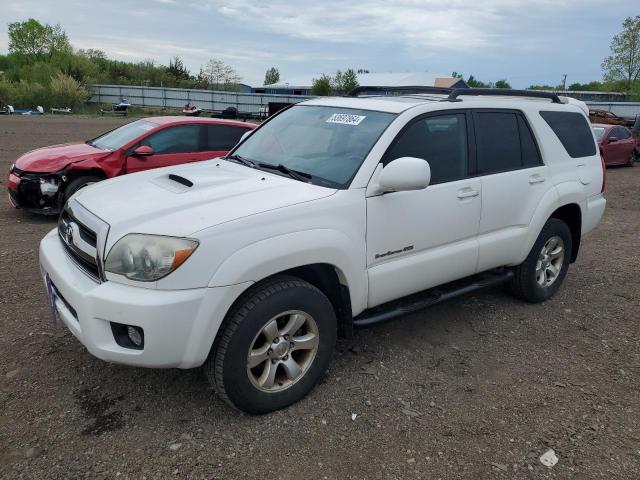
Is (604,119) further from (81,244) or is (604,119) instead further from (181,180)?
(81,244)

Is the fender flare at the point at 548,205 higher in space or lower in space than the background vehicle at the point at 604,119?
lower

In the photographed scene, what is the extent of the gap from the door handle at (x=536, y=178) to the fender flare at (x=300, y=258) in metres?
1.97

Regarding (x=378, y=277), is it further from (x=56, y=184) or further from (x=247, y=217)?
(x=56, y=184)

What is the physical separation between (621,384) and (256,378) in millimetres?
2536

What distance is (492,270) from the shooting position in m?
4.56

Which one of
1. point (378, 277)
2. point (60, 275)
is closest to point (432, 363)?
point (378, 277)

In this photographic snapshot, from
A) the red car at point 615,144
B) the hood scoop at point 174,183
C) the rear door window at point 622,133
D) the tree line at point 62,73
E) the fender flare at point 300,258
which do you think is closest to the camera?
the fender flare at point 300,258

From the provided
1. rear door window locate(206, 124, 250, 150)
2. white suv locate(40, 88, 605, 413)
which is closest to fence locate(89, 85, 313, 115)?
rear door window locate(206, 124, 250, 150)

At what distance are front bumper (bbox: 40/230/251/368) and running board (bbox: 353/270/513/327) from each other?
1076mm

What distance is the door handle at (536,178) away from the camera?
4344mm

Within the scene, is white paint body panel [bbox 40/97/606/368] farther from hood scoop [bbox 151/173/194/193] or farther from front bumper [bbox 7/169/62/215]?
front bumper [bbox 7/169/62/215]

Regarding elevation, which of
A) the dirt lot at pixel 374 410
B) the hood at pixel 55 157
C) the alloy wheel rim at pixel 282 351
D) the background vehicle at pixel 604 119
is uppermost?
the background vehicle at pixel 604 119

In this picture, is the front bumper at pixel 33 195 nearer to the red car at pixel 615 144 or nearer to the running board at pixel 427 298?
the running board at pixel 427 298

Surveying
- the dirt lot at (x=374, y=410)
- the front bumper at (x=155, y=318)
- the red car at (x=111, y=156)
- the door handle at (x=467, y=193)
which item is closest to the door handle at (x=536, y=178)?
the door handle at (x=467, y=193)
